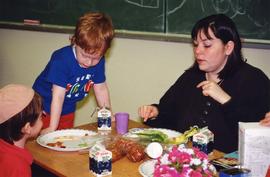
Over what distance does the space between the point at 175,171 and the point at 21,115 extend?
2.42 feet

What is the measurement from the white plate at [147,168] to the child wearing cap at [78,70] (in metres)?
0.74

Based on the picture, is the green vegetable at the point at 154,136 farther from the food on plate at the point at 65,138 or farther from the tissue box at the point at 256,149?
the tissue box at the point at 256,149

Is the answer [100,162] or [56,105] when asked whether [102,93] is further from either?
[100,162]

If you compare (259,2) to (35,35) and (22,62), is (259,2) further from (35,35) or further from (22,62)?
Result: (22,62)

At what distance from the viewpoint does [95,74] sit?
8.87 ft

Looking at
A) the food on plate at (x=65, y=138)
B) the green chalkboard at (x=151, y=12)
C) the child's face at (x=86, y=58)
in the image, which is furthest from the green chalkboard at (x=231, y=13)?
the food on plate at (x=65, y=138)

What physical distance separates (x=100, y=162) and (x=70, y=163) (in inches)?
8.4

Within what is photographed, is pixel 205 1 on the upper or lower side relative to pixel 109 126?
upper

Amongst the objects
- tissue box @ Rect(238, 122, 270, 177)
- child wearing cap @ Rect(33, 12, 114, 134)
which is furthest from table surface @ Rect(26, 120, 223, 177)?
child wearing cap @ Rect(33, 12, 114, 134)

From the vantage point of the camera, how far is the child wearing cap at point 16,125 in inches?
67.0

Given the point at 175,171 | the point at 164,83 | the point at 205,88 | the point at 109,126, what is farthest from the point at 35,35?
the point at 175,171

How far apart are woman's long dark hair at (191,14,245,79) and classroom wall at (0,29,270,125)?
467 mm

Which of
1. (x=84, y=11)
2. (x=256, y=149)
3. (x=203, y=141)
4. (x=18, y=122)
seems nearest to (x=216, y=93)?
(x=203, y=141)

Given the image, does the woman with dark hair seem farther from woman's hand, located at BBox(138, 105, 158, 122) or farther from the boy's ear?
the boy's ear
